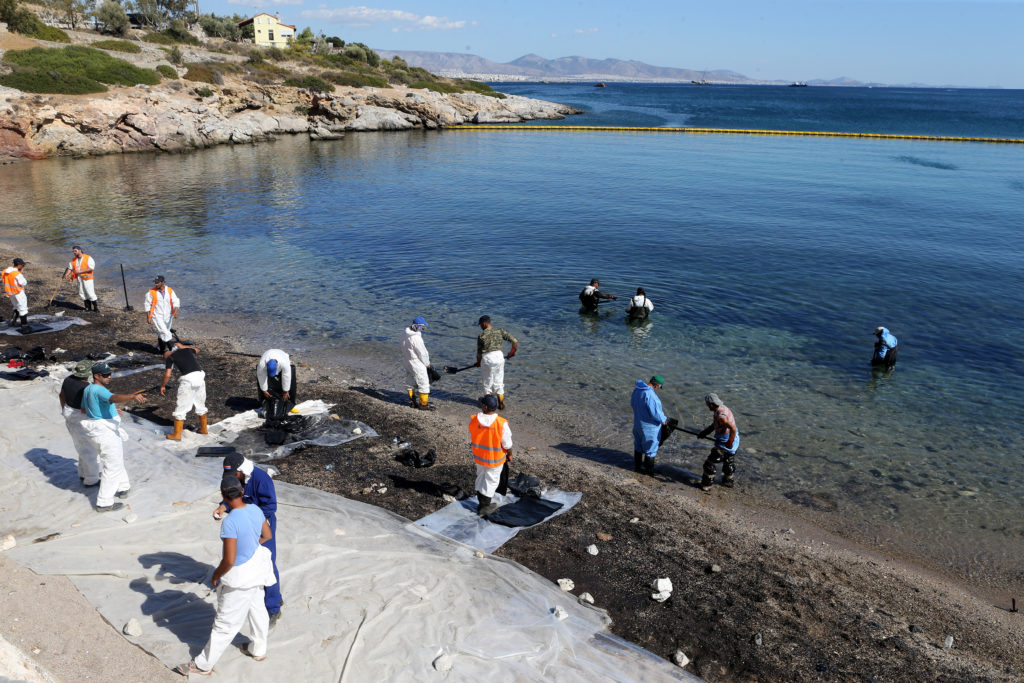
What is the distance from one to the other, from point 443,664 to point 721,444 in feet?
23.2

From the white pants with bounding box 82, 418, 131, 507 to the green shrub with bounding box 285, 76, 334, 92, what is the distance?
262 ft

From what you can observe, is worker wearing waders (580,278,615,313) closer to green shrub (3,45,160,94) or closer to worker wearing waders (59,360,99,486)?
worker wearing waders (59,360,99,486)

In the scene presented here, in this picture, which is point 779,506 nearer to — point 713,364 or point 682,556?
point 682,556

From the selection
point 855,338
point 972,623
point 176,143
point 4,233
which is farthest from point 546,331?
point 176,143

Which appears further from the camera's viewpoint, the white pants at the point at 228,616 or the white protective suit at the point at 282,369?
the white protective suit at the point at 282,369

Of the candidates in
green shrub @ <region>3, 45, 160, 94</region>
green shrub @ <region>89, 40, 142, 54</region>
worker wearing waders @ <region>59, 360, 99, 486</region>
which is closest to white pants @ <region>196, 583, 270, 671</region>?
worker wearing waders @ <region>59, 360, 99, 486</region>

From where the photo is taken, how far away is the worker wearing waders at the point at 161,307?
15.8m

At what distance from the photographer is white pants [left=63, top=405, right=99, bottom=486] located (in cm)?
947

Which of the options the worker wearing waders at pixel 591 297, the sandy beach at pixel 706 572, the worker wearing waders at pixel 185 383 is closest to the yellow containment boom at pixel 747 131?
the worker wearing waders at pixel 591 297

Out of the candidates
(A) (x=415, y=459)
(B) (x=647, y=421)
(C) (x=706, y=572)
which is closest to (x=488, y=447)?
(A) (x=415, y=459)

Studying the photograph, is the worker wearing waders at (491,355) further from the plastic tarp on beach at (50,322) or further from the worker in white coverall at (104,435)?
the plastic tarp on beach at (50,322)

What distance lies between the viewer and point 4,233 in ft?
98.4

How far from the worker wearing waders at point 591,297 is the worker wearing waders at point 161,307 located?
1226cm

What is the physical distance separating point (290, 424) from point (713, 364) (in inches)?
454
